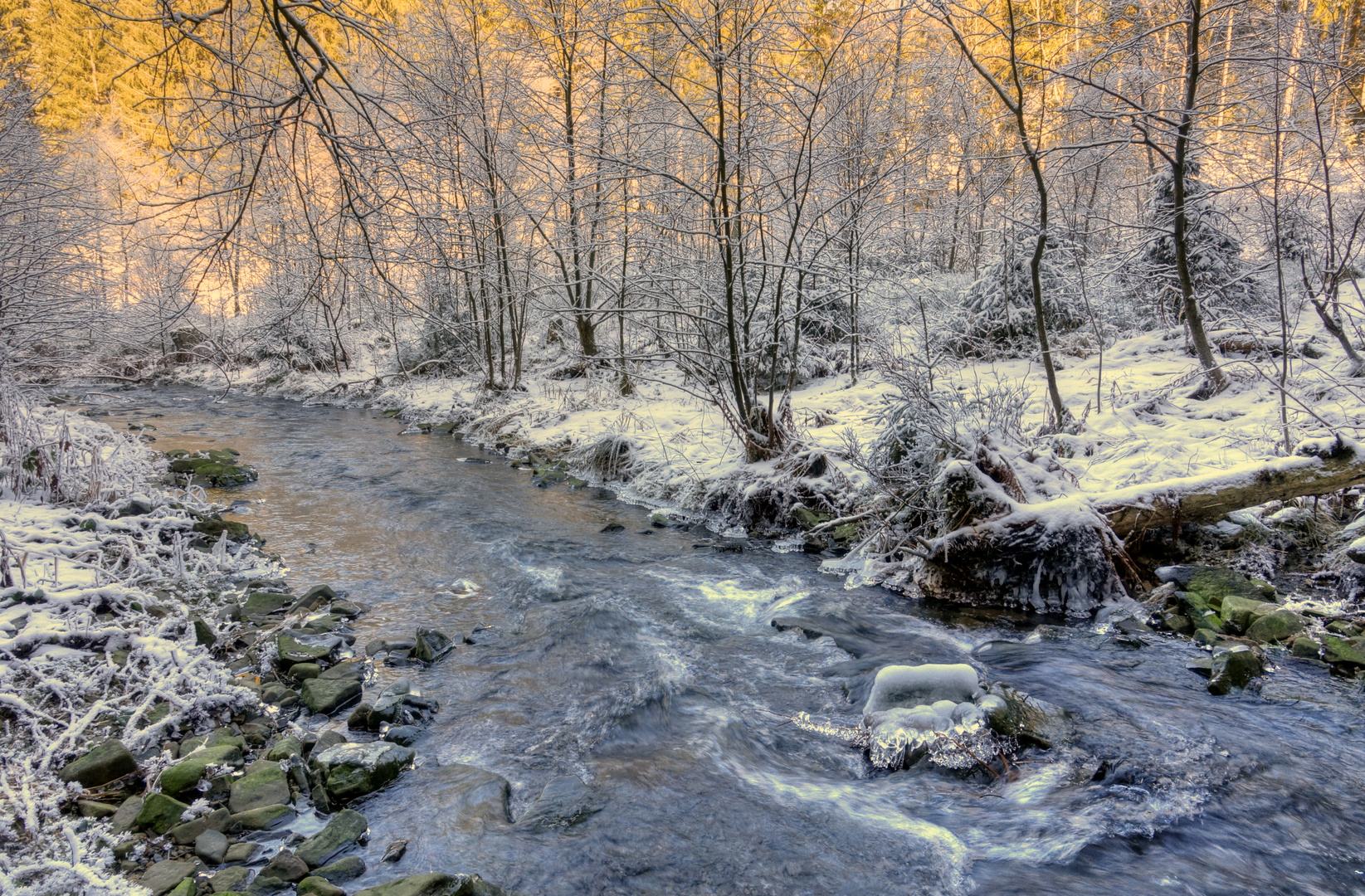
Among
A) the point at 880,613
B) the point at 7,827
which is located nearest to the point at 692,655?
the point at 880,613

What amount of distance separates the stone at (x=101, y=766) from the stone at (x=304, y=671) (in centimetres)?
107

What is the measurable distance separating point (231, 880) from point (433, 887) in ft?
2.75

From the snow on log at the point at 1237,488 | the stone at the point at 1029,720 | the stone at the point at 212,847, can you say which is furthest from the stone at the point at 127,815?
the snow on log at the point at 1237,488

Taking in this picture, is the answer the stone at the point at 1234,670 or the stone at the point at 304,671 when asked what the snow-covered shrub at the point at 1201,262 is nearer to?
the stone at the point at 1234,670

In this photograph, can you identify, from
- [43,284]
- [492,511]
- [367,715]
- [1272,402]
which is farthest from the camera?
[492,511]

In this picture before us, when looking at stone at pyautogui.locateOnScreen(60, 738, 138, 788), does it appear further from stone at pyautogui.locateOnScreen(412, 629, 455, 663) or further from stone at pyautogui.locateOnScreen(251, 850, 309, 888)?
stone at pyautogui.locateOnScreen(412, 629, 455, 663)

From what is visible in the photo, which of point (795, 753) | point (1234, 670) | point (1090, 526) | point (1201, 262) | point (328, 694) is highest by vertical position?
point (1201, 262)

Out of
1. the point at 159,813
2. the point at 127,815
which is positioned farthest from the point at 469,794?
the point at 127,815

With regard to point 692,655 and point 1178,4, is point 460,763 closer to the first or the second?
point 692,655

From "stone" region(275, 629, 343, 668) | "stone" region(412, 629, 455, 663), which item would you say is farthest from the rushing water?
"stone" region(275, 629, 343, 668)

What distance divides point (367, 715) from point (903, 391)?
481 centimetres

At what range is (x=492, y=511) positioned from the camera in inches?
341

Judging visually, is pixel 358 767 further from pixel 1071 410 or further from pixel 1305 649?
pixel 1071 410

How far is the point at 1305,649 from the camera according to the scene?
4461 mm
